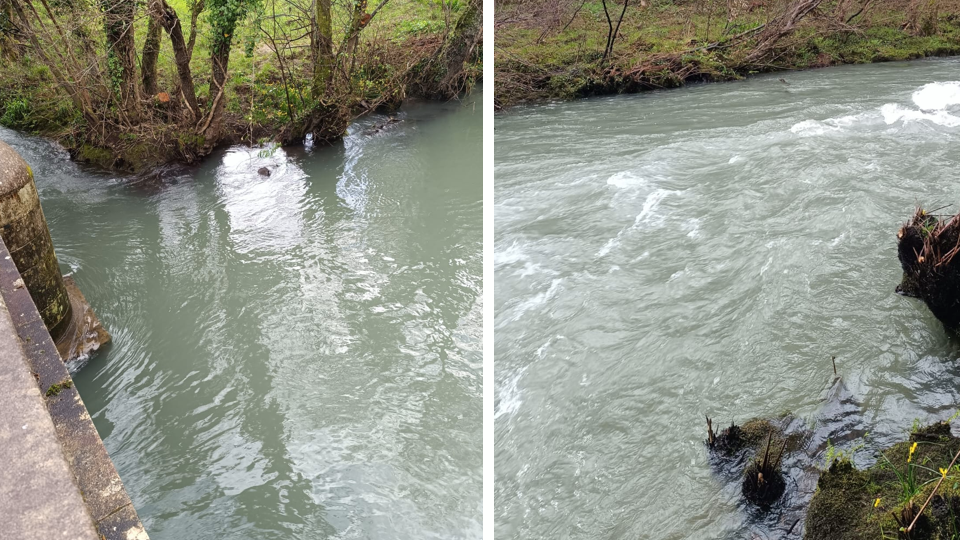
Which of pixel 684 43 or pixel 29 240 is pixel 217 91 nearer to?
pixel 29 240

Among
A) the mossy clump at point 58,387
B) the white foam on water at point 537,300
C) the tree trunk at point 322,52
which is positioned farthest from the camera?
the tree trunk at point 322,52

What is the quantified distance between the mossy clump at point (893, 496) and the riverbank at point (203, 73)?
280 inches

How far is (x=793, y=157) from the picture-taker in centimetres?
755

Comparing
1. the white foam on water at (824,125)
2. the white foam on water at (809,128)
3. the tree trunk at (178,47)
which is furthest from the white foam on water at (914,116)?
the tree trunk at (178,47)

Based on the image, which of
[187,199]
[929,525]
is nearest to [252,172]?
[187,199]

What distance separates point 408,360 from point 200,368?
1495 millimetres

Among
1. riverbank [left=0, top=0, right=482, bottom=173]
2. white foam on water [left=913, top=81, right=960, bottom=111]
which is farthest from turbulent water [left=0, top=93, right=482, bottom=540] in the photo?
white foam on water [left=913, top=81, right=960, bottom=111]

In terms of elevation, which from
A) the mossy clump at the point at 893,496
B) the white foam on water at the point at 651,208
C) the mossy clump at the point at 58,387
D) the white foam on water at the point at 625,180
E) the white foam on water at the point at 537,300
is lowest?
the white foam on water at the point at 537,300

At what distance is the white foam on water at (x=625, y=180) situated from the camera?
718 centimetres

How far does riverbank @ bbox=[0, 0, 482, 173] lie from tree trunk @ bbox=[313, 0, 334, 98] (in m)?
0.01

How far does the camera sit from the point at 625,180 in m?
7.34

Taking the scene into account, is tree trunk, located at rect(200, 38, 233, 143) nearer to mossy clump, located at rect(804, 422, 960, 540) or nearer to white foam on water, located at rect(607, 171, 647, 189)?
white foam on water, located at rect(607, 171, 647, 189)

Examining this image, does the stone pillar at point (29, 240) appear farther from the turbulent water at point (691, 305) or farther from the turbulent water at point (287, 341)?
the turbulent water at point (691, 305)

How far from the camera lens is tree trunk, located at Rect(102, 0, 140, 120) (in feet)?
24.9
